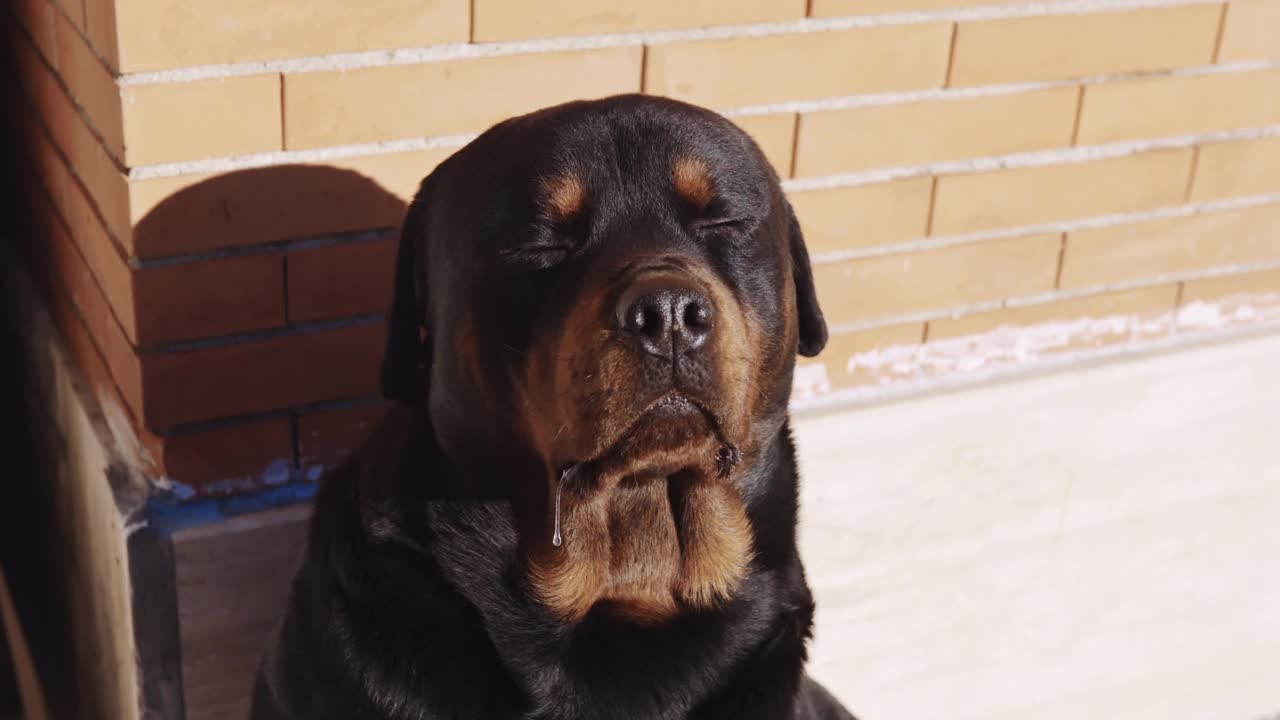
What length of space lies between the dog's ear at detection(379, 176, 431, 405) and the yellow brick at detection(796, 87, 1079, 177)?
2.89ft

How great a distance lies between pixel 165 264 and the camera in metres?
2.63

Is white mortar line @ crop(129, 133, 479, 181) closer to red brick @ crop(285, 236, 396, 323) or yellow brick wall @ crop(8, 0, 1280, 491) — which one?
yellow brick wall @ crop(8, 0, 1280, 491)

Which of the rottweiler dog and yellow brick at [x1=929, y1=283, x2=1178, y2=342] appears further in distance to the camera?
yellow brick at [x1=929, y1=283, x2=1178, y2=342]

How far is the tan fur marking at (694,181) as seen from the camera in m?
2.27

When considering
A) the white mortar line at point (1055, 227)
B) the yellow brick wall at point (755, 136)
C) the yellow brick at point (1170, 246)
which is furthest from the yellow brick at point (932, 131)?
the yellow brick at point (1170, 246)


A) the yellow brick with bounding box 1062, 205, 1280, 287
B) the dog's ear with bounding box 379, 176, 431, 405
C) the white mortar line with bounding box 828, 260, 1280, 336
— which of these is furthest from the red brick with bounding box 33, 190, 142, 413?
the yellow brick with bounding box 1062, 205, 1280, 287

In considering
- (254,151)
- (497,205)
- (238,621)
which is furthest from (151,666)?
(497,205)

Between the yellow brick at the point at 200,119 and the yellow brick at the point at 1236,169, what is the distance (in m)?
2.07

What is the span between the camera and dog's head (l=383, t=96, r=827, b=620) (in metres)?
2.13

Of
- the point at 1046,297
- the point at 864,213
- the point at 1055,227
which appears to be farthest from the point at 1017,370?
the point at 864,213

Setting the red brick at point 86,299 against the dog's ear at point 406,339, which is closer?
the dog's ear at point 406,339

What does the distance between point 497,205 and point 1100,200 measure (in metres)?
1.64

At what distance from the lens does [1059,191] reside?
3.29 m

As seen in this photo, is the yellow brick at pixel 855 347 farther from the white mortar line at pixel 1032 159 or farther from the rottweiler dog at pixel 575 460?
the rottweiler dog at pixel 575 460
